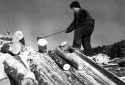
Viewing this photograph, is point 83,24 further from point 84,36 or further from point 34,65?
point 34,65

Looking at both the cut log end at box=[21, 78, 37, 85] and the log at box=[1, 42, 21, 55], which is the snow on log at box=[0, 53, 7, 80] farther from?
the cut log end at box=[21, 78, 37, 85]

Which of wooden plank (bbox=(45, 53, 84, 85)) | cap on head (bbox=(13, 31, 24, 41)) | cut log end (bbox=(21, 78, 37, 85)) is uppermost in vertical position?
cap on head (bbox=(13, 31, 24, 41))

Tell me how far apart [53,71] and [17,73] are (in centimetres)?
135

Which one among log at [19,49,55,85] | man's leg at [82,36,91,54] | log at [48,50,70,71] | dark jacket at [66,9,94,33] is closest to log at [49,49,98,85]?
log at [48,50,70,71]

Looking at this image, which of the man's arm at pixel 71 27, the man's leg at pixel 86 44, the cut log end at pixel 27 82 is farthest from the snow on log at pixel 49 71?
the man's arm at pixel 71 27

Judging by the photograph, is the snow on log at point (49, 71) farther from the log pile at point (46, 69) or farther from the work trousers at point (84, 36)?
the work trousers at point (84, 36)

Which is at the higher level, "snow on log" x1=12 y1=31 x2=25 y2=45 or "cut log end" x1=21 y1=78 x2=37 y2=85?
"snow on log" x1=12 y1=31 x2=25 y2=45

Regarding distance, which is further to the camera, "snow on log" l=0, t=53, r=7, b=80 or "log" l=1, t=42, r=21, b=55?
"log" l=1, t=42, r=21, b=55

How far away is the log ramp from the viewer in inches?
202

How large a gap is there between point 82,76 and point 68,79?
488 mm

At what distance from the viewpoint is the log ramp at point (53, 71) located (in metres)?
5.14

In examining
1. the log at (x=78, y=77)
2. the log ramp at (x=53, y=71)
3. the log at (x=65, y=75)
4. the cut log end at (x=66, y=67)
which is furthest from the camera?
the cut log end at (x=66, y=67)

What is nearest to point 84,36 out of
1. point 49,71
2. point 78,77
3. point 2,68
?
point 78,77

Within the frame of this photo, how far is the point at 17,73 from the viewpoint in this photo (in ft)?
16.6
